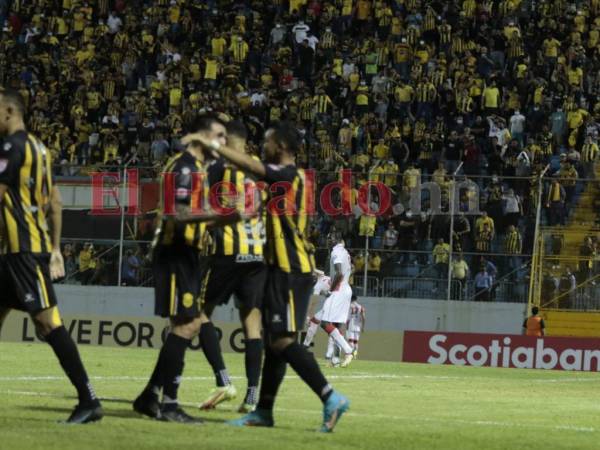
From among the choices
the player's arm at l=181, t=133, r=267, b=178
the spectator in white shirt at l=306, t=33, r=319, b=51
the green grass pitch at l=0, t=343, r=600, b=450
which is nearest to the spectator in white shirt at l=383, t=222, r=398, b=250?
the green grass pitch at l=0, t=343, r=600, b=450

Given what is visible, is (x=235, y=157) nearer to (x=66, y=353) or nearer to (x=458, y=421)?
(x=66, y=353)

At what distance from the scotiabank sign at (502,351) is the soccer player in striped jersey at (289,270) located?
1780cm

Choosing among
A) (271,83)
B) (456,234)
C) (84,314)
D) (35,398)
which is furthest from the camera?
(271,83)

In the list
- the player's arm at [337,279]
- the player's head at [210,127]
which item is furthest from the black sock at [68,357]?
the player's arm at [337,279]

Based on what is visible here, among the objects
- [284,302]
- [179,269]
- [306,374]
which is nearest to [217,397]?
[179,269]

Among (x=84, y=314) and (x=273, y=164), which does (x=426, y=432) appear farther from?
(x=84, y=314)

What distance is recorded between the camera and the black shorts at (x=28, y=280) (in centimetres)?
1054

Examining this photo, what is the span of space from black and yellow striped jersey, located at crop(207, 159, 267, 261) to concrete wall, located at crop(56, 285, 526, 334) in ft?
60.3

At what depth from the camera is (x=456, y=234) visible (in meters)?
29.9

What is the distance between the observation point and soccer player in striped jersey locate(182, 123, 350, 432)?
1090 centimetres

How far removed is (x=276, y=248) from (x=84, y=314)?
22.0 m

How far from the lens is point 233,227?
13.1m

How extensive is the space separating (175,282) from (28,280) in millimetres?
1275

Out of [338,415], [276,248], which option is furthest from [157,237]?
[338,415]
